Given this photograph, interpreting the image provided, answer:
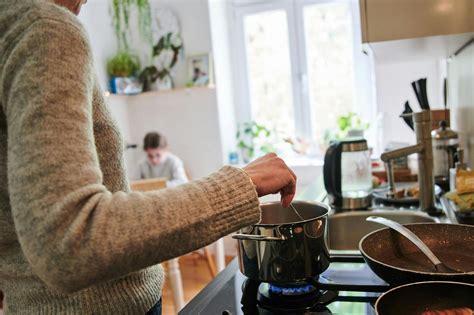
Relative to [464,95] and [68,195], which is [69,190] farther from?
[464,95]

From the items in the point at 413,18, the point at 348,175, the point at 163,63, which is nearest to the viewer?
the point at 413,18

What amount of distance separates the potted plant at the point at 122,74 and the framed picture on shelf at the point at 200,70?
450mm

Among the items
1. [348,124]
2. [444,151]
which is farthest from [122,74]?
[444,151]

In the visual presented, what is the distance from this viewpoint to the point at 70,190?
17.6 inches

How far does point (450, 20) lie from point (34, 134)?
42.8 inches

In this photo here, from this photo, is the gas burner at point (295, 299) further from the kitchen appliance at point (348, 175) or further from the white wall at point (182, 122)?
the white wall at point (182, 122)

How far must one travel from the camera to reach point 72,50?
49cm

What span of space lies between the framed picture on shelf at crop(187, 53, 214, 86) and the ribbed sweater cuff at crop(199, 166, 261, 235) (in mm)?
2927

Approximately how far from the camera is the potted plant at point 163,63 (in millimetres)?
3523

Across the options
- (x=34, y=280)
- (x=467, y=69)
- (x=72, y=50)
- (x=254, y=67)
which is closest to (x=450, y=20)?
(x=467, y=69)

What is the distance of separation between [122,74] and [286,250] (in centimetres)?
301

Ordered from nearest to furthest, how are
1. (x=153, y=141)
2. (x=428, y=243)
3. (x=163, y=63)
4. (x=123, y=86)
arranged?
(x=428, y=243) < (x=153, y=141) < (x=123, y=86) < (x=163, y=63)

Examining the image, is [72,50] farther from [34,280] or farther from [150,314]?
[150,314]

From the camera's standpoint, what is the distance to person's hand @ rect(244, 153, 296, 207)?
604 millimetres
